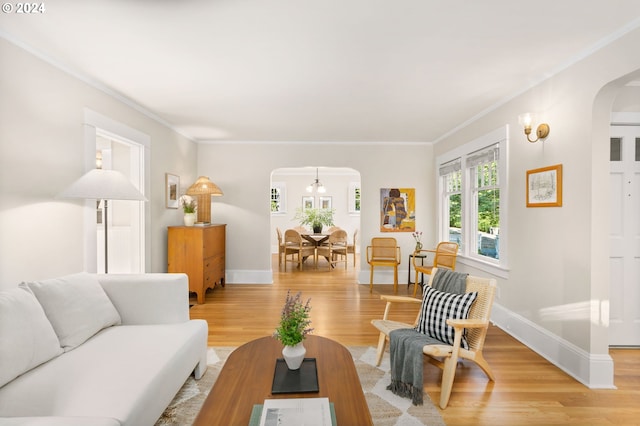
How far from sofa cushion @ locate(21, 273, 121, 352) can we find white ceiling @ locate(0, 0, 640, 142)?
1.73 metres

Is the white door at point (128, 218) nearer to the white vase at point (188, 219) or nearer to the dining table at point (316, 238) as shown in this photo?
the white vase at point (188, 219)

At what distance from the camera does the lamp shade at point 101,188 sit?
2.55 m

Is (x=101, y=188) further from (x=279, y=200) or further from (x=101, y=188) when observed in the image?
(x=279, y=200)

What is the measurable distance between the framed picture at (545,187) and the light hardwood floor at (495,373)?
56.2 inches

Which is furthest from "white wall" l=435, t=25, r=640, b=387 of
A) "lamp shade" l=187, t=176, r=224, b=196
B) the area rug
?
"lamp shade" l=187, t=176, r=224, b=196

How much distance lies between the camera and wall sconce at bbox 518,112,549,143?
2979 millimetres

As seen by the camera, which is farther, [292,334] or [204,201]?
[204,201]

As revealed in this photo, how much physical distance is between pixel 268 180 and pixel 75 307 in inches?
161

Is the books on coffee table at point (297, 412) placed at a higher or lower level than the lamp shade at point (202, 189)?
lower

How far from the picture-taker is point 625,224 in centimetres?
301

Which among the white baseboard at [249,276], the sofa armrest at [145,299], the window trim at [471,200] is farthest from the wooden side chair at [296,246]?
the sofa armrest at [145,299]

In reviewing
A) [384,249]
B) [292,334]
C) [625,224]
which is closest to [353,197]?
[384,249]

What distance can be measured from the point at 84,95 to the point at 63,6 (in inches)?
48.6

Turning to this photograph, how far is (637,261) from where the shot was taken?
3029 millimetres
